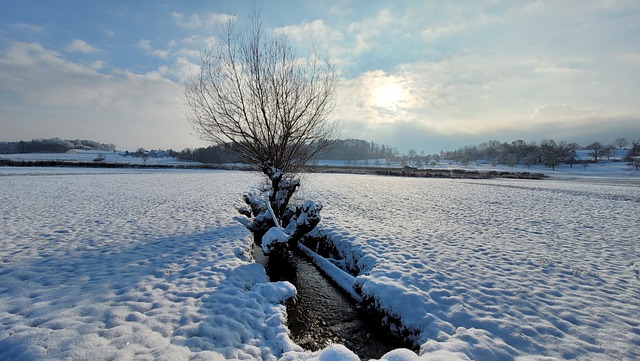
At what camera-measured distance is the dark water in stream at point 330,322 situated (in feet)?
18.3

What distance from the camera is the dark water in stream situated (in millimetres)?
5578

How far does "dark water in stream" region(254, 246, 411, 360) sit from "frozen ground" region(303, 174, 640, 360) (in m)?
0.58

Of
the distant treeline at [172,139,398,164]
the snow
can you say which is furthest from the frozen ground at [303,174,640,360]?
the distant treeline at [172,139,398,164]

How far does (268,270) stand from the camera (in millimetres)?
9445

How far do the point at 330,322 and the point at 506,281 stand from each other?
446cm

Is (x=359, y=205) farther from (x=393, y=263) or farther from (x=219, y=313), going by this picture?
(x=219, y=313)

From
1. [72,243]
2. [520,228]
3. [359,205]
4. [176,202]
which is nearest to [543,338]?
[520,228]

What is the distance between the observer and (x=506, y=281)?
6723 millimetres

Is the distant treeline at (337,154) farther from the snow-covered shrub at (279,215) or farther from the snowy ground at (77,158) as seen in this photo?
the snow-covered shrub at (279,215)

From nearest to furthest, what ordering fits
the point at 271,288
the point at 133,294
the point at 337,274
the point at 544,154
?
1. the point at 133,294
2. the point at 271,288
3. the point at 337,274
4. the point at 544,154

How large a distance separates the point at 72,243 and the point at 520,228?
671 inches

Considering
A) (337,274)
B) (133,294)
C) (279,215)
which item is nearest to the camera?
(133,294)

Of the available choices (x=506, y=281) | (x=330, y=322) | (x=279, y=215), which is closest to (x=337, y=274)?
(x=330, y=322)

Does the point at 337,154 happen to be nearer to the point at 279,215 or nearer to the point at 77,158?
the point at 77,158
